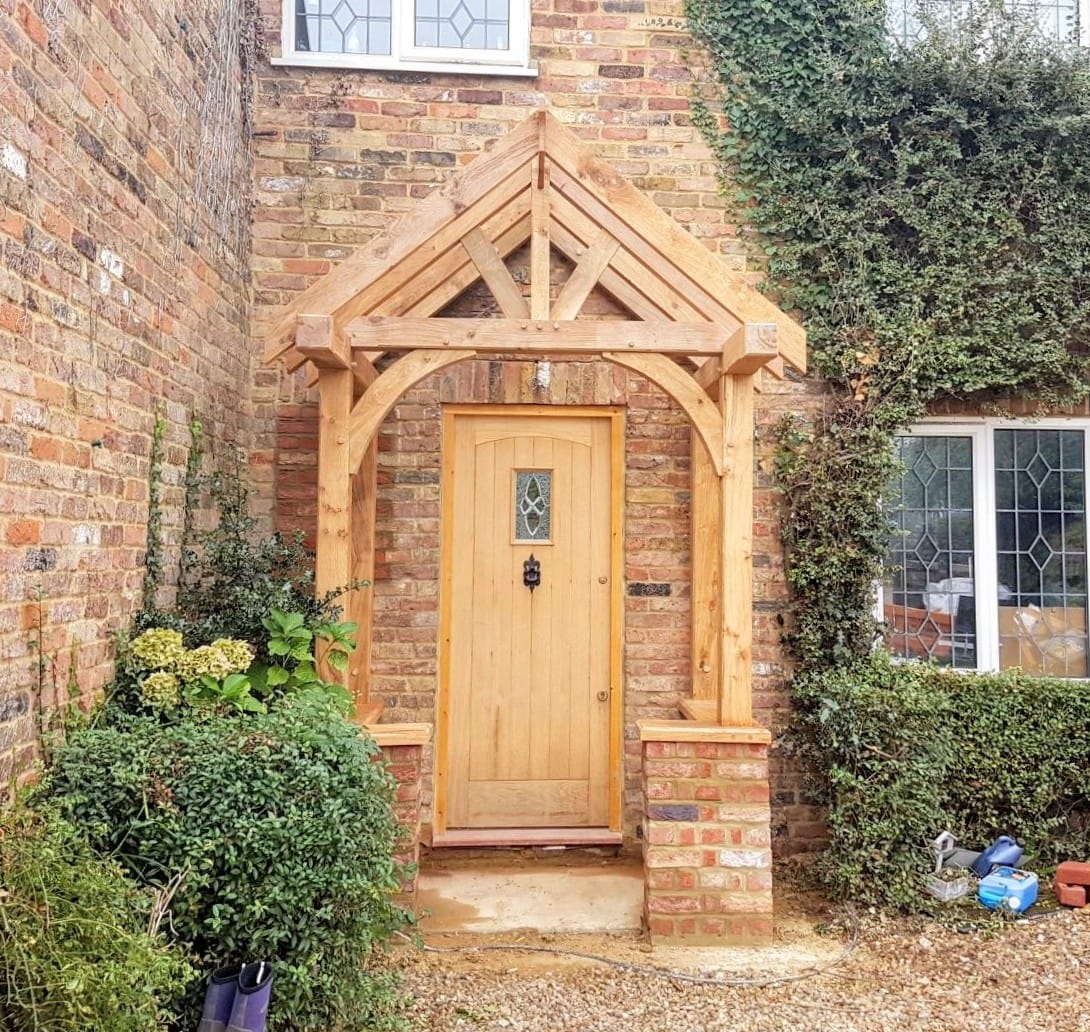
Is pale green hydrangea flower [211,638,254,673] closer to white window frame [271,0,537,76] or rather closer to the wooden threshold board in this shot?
the wooden threshold board

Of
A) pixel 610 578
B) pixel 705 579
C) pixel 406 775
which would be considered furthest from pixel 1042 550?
pixel 406 775

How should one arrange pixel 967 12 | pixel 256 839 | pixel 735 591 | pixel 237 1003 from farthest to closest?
pixel 967 12
pixel 735 591
pixel 256 839
pixel 237 1003

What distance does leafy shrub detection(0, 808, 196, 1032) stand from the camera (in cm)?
210

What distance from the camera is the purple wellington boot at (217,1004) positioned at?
8.55ft

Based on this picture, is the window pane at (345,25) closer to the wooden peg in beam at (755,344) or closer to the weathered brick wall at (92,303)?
the weathered brick wall at (92,303)

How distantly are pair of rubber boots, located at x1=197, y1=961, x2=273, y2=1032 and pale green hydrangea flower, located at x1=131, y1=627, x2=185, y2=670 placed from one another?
113cm

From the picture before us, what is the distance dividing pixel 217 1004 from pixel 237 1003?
0.24ft

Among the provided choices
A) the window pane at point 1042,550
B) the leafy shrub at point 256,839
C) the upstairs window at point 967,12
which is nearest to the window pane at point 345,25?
the upstairs window at point 967,12

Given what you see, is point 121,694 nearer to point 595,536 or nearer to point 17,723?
point 17,723

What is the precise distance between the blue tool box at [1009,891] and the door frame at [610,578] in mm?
1834

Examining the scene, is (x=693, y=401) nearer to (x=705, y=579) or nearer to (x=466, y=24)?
(x=705, y=579)

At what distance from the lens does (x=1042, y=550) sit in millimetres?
5262

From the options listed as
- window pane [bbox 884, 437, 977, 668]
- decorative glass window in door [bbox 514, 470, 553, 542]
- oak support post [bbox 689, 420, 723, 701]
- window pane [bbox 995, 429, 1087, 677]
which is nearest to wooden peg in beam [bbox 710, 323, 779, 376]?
oak support post [bbox 689, 420, 723, 701]

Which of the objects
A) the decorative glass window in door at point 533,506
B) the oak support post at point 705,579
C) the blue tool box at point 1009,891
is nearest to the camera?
the blue tool box at point 1009,891
